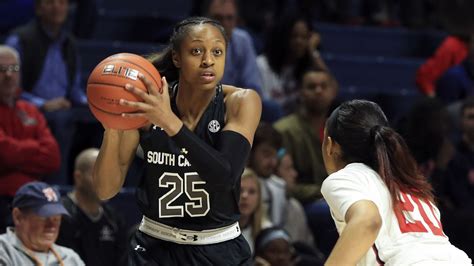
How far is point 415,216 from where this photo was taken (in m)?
3.82

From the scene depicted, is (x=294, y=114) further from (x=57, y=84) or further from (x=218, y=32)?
(x=218, y=32)

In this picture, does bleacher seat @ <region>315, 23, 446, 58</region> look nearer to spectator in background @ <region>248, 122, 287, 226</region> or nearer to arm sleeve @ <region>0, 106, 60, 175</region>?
spectator in background @ <region>248, 122, 287, 226</region>

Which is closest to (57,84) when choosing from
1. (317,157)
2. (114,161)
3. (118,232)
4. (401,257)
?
(118,232)

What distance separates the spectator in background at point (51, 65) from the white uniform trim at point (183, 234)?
3356 mm

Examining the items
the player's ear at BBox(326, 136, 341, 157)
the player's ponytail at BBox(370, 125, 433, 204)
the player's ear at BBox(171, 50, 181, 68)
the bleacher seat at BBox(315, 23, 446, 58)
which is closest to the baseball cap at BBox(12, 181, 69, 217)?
the player's ear at BBox(171, 50, 181, 68)

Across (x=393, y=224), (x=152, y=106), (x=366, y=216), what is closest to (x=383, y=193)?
(x=393, y=224)

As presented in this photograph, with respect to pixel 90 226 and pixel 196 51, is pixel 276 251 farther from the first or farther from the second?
pixel 196 51

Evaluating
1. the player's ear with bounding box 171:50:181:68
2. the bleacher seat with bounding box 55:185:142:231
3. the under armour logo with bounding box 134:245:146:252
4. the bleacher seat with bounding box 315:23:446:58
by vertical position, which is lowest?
the bleacher seat with bounding box 55:185:142:231

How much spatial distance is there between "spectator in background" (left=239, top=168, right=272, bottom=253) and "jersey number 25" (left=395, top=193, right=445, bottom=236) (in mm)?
3356

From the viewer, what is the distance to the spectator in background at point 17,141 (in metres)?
6.99

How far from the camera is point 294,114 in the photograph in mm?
8406

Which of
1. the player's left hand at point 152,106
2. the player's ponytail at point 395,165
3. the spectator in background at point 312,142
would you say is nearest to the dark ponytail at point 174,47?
the player's left hand at point 152,106

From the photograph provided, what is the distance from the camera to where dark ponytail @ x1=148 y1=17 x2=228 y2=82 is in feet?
14.5

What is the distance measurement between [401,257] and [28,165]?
387 centimetres
